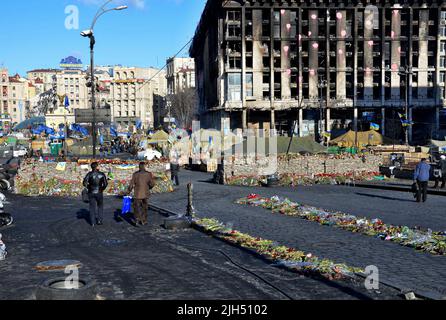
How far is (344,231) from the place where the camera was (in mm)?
13695

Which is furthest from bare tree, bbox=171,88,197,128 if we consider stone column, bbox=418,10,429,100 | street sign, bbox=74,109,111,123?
street sign, bbox=74,109,111,123

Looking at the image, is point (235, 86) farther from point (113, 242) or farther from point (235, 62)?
point (113, 242)

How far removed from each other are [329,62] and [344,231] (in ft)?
213

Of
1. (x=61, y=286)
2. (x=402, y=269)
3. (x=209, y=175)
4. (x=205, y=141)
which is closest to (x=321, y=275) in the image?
(x=402, y=269)

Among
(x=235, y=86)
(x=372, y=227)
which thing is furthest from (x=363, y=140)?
(x=372, y=227)

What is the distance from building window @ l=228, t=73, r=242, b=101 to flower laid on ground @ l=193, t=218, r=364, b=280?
60.2 metres

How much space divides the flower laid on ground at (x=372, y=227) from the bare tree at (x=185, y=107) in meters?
94.1

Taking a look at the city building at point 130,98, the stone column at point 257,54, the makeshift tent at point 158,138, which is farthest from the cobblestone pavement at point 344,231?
the city building at point 130,98

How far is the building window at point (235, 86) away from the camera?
73.4 meters

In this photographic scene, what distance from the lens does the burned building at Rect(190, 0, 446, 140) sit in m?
73.9

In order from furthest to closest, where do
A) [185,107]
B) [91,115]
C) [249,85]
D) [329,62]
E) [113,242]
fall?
[185,107] → [329,62] → [249,85] → [91,115] → [113,242]

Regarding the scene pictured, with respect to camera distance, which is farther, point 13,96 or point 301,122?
point 13,96

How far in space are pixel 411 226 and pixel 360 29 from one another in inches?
2655

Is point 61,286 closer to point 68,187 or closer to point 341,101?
point 68,187
